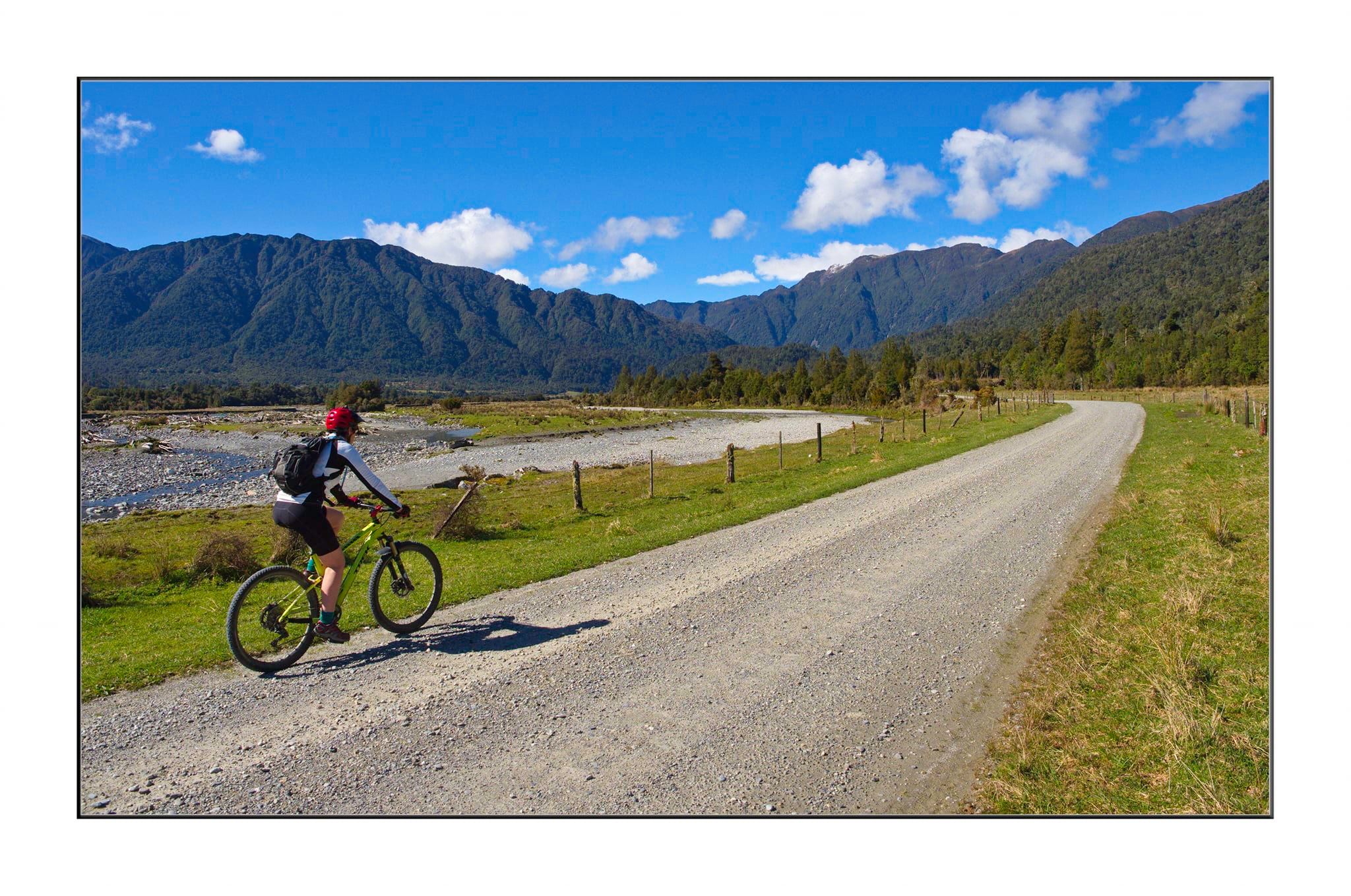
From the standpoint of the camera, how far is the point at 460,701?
214 inches

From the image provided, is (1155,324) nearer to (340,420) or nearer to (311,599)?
(340,420)

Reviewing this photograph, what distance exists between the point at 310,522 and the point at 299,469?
1.82ft

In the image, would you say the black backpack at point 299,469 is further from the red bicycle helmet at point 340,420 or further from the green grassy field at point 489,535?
the green grassy field at point 489,535

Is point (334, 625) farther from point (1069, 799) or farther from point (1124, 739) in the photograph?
point (1124, 739)

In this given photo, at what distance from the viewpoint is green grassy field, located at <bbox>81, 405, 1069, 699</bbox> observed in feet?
25.5

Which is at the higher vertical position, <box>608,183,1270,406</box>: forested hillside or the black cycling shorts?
<box>608,183,1270,406</box>: forested hillside

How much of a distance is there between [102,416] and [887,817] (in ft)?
274

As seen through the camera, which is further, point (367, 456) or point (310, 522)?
point (367, 456)

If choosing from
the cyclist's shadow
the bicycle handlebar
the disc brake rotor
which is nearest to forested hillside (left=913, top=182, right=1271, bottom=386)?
the cyclist's shadow

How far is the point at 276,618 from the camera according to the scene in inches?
247

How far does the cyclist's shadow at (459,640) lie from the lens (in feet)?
20.5

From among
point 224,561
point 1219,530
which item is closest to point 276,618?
point 224,561

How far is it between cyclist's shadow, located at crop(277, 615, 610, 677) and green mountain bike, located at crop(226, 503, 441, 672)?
0.20m

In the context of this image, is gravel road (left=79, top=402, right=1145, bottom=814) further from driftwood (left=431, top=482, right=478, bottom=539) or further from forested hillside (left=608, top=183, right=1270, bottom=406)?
forested hillside (left=608, top=183, right=1270, bottom=406)
